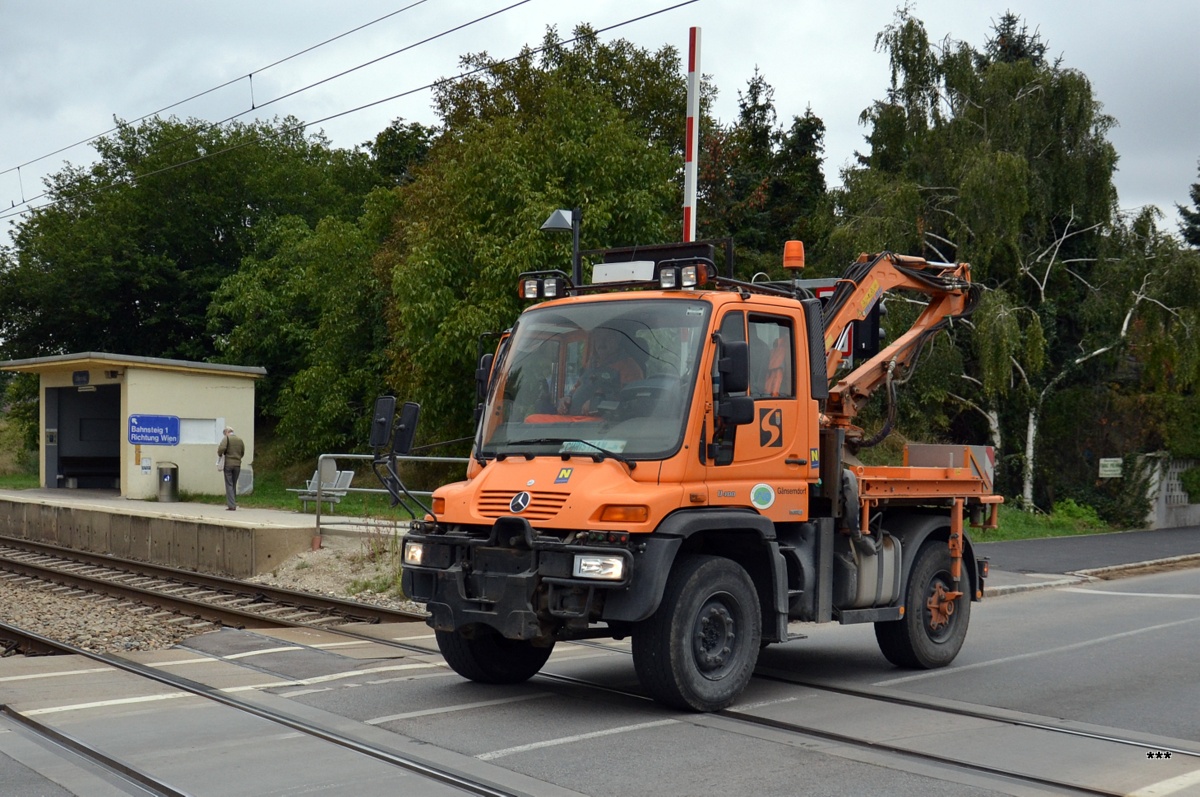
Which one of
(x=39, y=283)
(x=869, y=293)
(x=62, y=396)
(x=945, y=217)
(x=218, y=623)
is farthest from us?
(x=39, y=283)

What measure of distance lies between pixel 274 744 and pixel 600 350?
328 centimetres

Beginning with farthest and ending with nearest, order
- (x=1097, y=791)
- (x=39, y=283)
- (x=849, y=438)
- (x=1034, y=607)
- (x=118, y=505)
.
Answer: (x=39, y=283)
(x=118, y=505)
(x=1034, y=607)
(x=849, y=438)
(x=1097, y=791)

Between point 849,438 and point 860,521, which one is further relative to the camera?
point 849,438

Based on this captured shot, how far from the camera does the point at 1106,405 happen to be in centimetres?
3067

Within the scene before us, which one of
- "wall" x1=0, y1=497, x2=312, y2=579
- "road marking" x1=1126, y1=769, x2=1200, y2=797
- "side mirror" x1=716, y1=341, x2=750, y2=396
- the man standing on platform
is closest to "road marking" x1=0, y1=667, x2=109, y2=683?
"side mirror" x1=716, y1=341, x2=750, y2=396

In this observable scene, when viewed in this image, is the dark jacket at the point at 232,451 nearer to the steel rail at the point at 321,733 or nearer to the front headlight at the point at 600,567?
the steel rail at the point at 321,733

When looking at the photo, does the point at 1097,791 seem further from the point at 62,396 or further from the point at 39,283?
the point at 39,283

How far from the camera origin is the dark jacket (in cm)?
2517

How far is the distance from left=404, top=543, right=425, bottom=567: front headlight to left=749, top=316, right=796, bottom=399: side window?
2489 mm

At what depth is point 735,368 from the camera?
7.92 meters

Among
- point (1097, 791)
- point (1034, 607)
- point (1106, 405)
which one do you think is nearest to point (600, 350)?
point (1097, 791)

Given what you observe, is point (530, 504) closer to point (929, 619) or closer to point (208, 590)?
point (929, 619)

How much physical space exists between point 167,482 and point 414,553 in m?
22.4

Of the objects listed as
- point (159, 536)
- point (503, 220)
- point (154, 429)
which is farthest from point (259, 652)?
point (154, 429)
